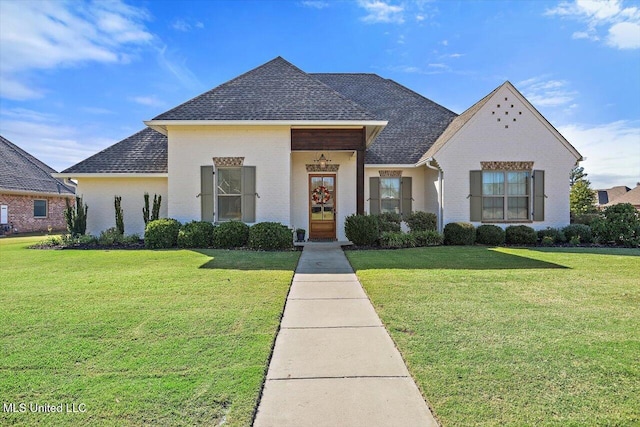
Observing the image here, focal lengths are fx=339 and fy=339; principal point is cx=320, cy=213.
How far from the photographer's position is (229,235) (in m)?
11.1

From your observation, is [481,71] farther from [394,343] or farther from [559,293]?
[394,343]

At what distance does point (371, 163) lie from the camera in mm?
14422

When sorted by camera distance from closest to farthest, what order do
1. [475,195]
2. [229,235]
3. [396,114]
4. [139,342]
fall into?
[139,342] → [229,235] → [475,195] → [396,114]

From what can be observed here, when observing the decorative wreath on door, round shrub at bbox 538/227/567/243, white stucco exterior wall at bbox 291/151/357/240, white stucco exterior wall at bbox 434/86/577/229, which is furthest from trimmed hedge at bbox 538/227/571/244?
the decorative wreath on door

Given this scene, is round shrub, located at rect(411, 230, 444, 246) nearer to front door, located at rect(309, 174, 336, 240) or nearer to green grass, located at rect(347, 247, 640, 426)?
front door, located at rect(309, 174, 336, 240)

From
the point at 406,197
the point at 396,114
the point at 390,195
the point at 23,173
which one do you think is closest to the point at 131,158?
the point at 390,195

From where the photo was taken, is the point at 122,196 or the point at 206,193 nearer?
the point at 206,193

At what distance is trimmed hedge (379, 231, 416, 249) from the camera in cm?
1148

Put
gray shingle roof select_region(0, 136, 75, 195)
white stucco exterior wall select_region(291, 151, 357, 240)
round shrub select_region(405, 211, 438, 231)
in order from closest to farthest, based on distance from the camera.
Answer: round shrub select_region(405, 211, 438, 231) → white stucco exterior wall select_region(291, 151, 357, 240) → gray shingle roof select_region(0, 136, 75, 195)

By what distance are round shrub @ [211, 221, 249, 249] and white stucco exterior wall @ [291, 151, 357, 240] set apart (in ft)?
10.3

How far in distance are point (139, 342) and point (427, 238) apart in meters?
10.1

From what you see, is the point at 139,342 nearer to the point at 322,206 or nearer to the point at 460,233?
the point at 322,206

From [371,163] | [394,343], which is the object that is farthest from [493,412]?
[371,163]

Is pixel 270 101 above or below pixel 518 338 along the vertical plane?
above
